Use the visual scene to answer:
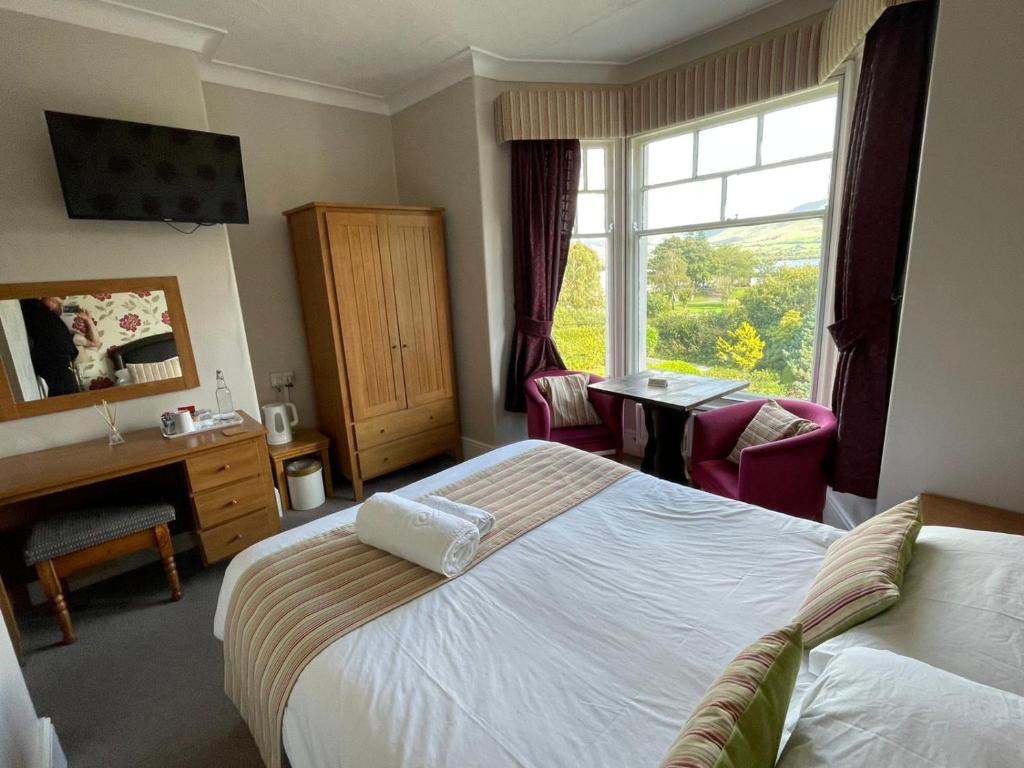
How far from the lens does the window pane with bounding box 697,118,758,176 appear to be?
2.89 m

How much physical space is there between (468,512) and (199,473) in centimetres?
151

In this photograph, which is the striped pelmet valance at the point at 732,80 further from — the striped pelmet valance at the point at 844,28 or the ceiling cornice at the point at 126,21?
the ceiling cornice at the point at 126,21

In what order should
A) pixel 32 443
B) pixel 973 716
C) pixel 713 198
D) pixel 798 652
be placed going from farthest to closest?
1. pixel 713 198
2. pixel 32 443
3. pixel 798 652
4. pixel 973 716

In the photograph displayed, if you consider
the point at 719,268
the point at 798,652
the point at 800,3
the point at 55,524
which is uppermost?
the point at 800,3

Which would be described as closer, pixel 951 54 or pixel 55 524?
pixel 951 54

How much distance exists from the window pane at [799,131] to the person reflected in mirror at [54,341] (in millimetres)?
3780

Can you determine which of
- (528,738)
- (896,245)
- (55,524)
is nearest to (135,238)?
(55,524)

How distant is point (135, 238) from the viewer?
2445 millimetres

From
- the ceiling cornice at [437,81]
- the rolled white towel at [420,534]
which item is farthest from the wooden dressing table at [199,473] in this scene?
the ceiling cornice at [437,81]

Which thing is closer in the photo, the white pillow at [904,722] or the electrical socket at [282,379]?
the white pillow at [904,722]

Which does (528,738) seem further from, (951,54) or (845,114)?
(845,114)

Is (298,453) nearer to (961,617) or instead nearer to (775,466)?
(775,466)

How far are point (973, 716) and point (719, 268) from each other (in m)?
2.82

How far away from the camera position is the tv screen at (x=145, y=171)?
2.14 m
